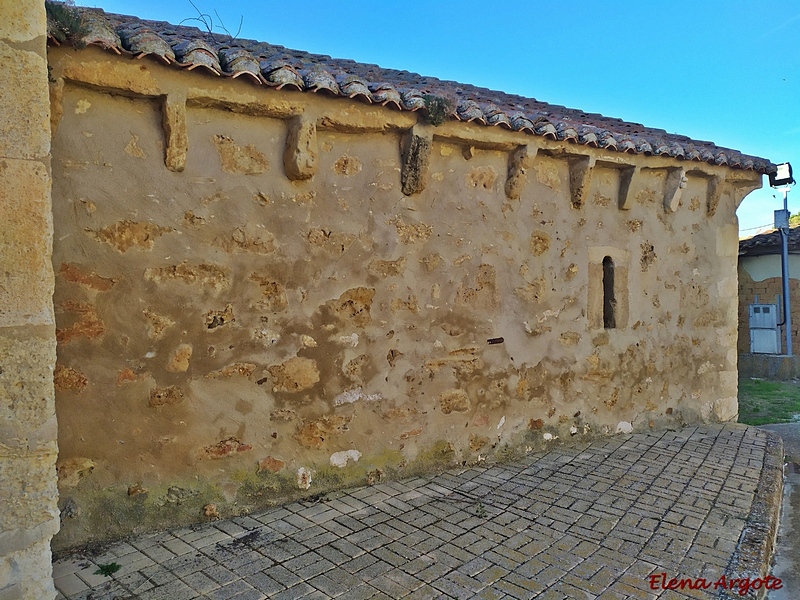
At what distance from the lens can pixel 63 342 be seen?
3.35m

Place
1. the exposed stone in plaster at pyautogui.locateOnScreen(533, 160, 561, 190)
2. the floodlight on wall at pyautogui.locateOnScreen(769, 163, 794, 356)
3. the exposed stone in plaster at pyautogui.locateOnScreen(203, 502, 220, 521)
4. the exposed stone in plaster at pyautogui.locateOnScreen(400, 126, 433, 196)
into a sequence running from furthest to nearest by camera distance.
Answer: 1. the floodlight on wall at pyautogui.locateOnScreen(769, 163, 794, 356)
2. the exposed stone in plaster at pyautogui.locateOnScreen(533, 160, 561, 190)
3. the exposed stone in plaster at pyautogui.locateOnScreen(400, 126, 433, 196)
4. the exposed stone in plaster at pyautogui.locateOnScreen(203, 502, 220, 521)

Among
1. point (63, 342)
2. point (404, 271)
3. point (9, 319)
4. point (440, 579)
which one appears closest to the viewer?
point (9, 319)

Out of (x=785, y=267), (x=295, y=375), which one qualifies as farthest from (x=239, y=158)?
(x=785, y=267)

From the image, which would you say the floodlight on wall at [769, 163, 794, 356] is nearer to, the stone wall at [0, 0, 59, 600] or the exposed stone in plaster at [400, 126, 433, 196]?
the exposed stone in plaster at [400, 126, 433, 196]

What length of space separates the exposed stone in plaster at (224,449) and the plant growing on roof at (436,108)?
2.94 metres

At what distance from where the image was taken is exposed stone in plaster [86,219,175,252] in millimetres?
3492

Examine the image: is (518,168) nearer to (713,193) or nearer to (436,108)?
(436,108)

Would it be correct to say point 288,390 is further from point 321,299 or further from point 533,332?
point 533,332

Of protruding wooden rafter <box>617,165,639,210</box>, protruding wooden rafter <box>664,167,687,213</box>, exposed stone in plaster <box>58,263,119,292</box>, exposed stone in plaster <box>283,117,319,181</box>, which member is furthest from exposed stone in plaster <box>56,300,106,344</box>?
protruding wooden rafter <box>664,167,687,213</box>

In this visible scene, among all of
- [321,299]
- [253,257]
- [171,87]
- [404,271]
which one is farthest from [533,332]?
[171,87]

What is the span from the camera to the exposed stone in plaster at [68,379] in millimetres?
3336

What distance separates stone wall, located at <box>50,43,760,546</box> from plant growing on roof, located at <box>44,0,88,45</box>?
0.47ft

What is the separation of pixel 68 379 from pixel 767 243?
15339mm

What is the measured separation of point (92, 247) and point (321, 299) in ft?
5.33
